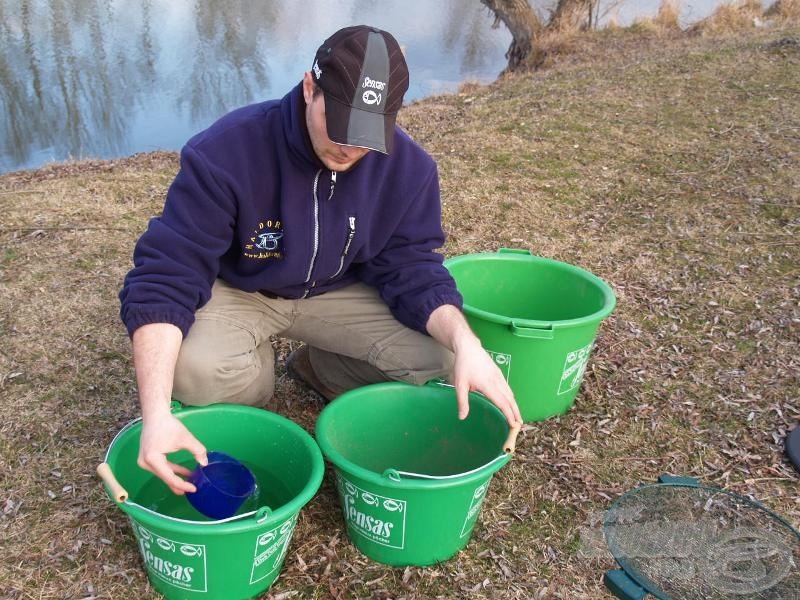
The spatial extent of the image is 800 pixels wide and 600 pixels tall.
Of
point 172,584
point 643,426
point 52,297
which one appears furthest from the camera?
point 52,297

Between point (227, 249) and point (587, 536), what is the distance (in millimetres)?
1390

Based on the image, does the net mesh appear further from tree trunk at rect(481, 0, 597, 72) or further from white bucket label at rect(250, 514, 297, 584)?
tree trunk at rect(481, 0, 597, 72)

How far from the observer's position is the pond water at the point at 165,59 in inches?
288

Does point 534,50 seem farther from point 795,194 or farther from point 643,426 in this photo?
point 643,426

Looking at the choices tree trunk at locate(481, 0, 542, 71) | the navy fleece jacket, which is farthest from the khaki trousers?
tree trunk at locate(481, 0, 542, 71)

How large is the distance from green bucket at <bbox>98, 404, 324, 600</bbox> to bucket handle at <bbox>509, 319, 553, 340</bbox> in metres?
0.79

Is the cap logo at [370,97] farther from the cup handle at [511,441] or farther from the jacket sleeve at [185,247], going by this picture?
the cup handle at [511,441]

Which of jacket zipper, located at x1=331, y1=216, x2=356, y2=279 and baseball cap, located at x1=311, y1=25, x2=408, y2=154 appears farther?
jacket zipper, located at x1=331, y1=216, x2=356, y2=279

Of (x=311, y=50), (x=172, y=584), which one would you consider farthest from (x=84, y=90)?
(x=172, y=584)

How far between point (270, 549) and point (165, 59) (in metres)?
8.59

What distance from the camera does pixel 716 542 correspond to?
215cm

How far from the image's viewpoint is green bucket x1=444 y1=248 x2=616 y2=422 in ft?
8.03

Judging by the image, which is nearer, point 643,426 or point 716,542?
point 716,542

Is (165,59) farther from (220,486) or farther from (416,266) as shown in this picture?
(220,486)
